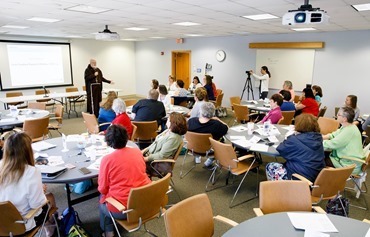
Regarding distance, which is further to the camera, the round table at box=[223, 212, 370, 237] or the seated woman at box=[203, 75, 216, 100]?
the seated woman at box=[203, 75, 216, 100]

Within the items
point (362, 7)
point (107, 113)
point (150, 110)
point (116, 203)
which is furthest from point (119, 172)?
point (362, 7)

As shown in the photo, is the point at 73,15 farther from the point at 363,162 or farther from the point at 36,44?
the point at 36,44

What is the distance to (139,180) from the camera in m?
2.33

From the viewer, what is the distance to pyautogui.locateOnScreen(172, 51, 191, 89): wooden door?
39.0 feet

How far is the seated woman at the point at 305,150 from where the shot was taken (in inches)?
112

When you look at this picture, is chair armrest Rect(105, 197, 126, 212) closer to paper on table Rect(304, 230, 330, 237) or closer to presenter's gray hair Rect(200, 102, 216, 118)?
paper on table Rect(304, 230, 330, 237)

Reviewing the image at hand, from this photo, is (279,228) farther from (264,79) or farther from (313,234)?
(264,79)

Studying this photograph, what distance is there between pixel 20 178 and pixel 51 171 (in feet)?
1.25

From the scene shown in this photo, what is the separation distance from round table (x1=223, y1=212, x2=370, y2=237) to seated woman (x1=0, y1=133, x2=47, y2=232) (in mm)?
1549

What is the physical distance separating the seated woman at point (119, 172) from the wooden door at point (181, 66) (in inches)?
377

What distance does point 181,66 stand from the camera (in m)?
12.3

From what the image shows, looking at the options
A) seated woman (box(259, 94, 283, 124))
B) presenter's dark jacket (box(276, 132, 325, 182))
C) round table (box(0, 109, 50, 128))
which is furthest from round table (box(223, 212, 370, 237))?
round table (box(0, 109, 50, 128))

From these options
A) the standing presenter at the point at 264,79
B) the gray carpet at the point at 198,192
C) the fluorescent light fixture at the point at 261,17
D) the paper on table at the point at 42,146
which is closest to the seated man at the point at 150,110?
the gray carpet at the point at 198,192

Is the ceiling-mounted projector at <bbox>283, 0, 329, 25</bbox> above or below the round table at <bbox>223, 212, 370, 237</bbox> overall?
above
